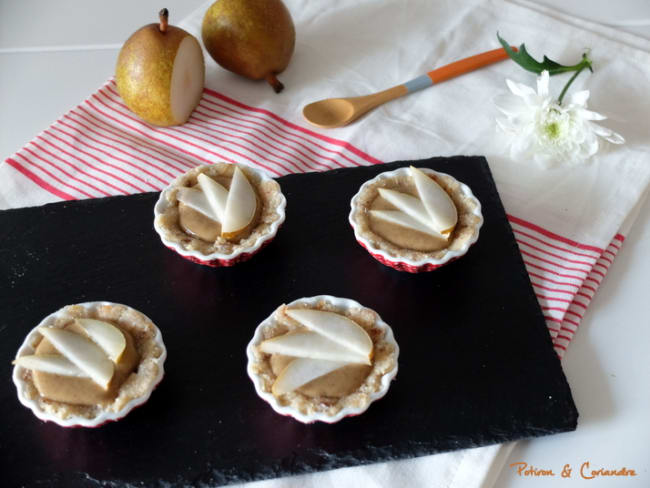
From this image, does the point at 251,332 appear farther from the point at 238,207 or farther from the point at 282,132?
the point at 282,132

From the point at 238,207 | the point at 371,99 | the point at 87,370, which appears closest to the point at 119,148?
the point at 238,207

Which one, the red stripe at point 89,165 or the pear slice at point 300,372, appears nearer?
the pear slice at point 300,372

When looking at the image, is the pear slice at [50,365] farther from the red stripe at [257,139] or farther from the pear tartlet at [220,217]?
the red stripe at [257,139]

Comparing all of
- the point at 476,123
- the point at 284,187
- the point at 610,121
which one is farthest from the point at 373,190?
the point at 610,121

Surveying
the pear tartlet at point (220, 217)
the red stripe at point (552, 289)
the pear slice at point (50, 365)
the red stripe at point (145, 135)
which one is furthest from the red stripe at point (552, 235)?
the pear slice at point (50, 365)

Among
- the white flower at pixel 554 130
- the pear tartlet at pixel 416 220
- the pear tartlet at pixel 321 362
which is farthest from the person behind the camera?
the white flower at pixel 554 130

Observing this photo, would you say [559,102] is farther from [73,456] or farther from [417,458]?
[73,456]

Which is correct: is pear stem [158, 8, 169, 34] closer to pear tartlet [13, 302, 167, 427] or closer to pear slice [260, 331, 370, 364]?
pear tartlet [13, 302, 167, 427]
